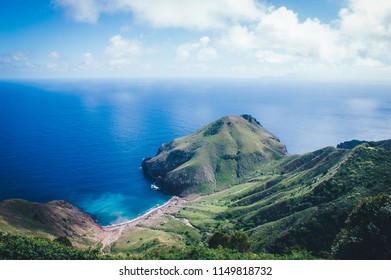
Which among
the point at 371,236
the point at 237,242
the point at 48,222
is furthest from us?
the point at 48,222

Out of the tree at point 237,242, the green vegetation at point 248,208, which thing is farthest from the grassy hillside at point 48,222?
the tree at point 237,242

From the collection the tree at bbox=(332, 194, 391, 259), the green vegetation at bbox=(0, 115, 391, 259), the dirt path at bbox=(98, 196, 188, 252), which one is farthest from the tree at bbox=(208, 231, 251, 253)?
the dirt path at bbox=(98, 196, 188, 252)

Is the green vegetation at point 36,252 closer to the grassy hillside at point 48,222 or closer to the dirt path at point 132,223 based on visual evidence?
the grassy hillside at point 48,222

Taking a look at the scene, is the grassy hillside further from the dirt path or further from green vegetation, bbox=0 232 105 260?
green vegetation, bbox=0 232 105 260

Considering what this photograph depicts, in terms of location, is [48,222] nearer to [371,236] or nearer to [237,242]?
[237,242]

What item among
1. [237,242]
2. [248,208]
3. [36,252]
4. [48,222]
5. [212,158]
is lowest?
[48,222]

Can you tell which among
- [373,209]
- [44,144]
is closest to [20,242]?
[373,209]

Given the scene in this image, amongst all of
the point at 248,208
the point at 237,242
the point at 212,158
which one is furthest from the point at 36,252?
the point at 212,158

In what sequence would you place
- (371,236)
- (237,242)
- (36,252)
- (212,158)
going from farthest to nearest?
(212,158) → (237,242) → (371,236) → (36,252)

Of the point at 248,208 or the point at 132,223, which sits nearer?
the point at 248,208
